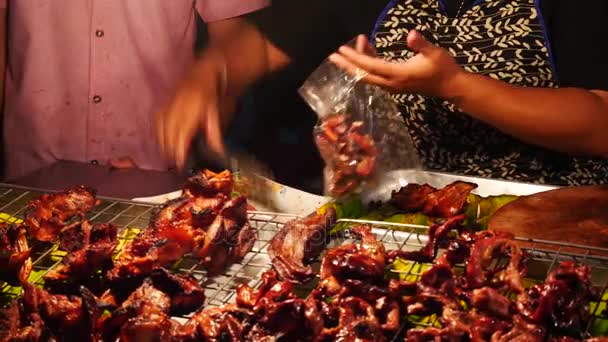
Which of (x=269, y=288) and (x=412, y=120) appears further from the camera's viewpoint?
(x=412, y=120)

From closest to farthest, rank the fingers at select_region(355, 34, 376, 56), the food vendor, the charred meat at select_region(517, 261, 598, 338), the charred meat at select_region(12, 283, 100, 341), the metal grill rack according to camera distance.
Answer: the charred meat at select_region(517, 261, 598, 338) → the charred meat at select_region(12, 283, 100, 341) → the metal grill rack → the fingers at select_region(355, 34, 376, 56) → the food vendor

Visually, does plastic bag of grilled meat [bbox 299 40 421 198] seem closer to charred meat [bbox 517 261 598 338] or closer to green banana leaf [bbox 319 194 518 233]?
green banana leaf [bbox 319 194 518 233]

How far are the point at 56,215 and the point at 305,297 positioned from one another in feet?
3.79

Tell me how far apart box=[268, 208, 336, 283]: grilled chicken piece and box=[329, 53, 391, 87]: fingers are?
2.21 ft

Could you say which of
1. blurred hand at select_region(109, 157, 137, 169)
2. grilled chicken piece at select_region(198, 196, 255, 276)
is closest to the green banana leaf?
grilled chicken piece at select_region(198, 196, 255, 276)

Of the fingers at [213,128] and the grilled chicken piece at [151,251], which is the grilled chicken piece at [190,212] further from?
the fingers at [213,128]

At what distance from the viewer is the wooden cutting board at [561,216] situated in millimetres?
2465

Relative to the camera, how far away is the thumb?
109 inches

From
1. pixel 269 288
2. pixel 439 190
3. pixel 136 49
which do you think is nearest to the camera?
pixel 269 288

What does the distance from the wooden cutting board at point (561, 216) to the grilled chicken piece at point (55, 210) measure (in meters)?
1.55

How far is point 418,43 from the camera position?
282 cm

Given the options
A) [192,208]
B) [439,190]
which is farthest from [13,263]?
[439,190]

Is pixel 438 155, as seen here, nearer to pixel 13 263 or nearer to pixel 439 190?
pixel 439 190

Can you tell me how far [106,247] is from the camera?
7.88ft
